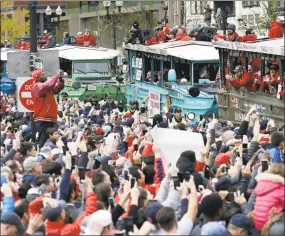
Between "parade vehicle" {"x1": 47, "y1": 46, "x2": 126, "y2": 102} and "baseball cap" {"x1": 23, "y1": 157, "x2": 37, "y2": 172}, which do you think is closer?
"baseball cap" {"x1": 23, "y1": 157, "x2": 37, "y2": 172}

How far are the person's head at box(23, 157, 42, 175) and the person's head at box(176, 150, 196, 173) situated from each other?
95.8 inches

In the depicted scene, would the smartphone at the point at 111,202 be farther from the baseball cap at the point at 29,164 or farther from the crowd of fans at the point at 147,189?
the baseball cap at the point at 29,164

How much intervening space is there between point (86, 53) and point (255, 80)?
17.3 metres

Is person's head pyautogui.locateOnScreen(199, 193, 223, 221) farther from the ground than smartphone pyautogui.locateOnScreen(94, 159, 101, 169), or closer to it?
farther from the ground

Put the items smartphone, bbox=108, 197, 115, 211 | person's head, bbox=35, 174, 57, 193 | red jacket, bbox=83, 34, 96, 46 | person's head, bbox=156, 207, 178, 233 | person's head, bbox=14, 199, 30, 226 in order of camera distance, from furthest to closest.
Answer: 1. red jacket, bbox=83, 34, 96, 46
2. person's head, bbox=35, 174, 57, 193
3. person's head, bbox=14, 199, 30, 226
4. smartphone, bbox=108, 197, 115, 211
5. person's head, bbox=156, 207, 178, 233

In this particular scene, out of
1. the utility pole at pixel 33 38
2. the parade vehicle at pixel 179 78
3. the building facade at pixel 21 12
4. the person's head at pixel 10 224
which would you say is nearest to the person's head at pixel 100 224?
the person's head at pixel 10 224

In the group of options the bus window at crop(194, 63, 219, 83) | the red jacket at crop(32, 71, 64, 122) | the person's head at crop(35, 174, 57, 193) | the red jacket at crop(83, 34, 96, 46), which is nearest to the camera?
the person's head at crop(35, 174, 57, 193)

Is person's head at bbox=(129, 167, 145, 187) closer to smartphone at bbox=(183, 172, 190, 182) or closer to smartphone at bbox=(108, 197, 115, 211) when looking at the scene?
smartphone at bbox=(183, 172, 190, 182)

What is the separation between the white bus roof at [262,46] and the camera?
75.6ft

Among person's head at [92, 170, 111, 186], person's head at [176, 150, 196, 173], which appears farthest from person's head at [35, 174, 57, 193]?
person's head at [176, 150, 196, 173]

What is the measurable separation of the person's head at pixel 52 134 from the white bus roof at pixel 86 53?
18.7 meters

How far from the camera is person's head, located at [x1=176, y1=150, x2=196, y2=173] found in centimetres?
1409

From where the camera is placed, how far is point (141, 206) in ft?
42.5

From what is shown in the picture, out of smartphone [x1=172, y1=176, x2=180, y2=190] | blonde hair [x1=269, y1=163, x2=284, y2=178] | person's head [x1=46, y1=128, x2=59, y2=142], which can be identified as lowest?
person's head [x1=46, y1=128, x2=59, y2=142]
